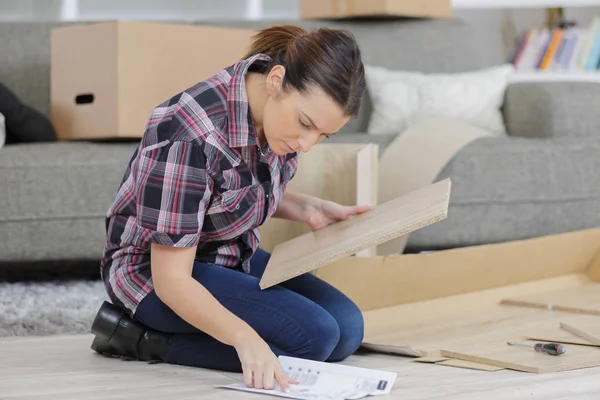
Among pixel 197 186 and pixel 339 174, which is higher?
pixel 197 186

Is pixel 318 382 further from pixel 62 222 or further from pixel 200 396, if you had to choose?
pixel 62 222

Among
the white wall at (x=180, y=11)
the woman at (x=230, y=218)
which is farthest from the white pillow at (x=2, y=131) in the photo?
the white wall at (x=180, y=11)

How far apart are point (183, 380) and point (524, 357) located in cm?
52

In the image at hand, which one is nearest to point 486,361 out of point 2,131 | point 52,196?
point 52,196

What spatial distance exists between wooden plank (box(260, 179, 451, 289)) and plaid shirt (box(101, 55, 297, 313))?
0.08 metres

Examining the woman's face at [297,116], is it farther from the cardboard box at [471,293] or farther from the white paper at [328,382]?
the white paper at [328,382]

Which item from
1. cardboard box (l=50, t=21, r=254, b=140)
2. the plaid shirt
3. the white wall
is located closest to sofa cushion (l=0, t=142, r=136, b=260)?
cardboard box (l=50, t=21, r=254, b=140)

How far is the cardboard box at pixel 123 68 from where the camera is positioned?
2.27 meters

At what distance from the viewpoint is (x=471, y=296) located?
6.43 feet

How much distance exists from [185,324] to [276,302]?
15 centimetres

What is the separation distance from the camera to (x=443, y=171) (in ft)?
7.64

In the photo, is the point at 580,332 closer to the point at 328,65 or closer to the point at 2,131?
the point at 328,65

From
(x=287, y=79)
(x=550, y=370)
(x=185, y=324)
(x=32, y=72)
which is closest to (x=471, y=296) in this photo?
(x=550, y=370)

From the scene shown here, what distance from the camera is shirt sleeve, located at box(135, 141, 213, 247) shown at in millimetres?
1297
